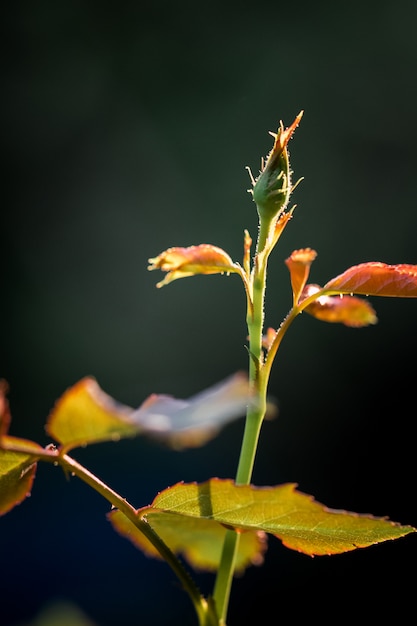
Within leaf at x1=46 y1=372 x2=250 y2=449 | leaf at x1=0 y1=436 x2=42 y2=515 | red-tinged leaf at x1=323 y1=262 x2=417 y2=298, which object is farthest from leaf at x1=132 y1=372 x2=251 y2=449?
red-tinged leaf at x1=323 y1=262 x2=417 y2=298

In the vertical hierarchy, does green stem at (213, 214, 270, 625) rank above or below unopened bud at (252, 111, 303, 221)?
below

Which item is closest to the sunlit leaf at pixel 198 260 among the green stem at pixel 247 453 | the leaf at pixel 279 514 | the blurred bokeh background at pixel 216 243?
the green stem at pixel 247 453

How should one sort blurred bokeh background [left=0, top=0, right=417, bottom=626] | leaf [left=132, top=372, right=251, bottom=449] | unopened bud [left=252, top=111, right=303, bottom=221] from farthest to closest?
blurred bokeh background [left=0, top=0, right=417, bottom=626] → unopened bud [left=252, top=111, right=303, bottom=221] → leaf [left=132, top=372, right=251, bottom=449]

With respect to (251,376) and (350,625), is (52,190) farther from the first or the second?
(251,376)

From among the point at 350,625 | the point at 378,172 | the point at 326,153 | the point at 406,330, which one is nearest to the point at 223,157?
the point at 326,153

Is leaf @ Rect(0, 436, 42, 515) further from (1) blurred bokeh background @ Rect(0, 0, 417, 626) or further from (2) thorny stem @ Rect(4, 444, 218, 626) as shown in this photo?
(1) blurred bokeh background @ Rect(0, 0, 417, 626)

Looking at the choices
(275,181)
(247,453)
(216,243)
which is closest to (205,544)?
(247,453)
